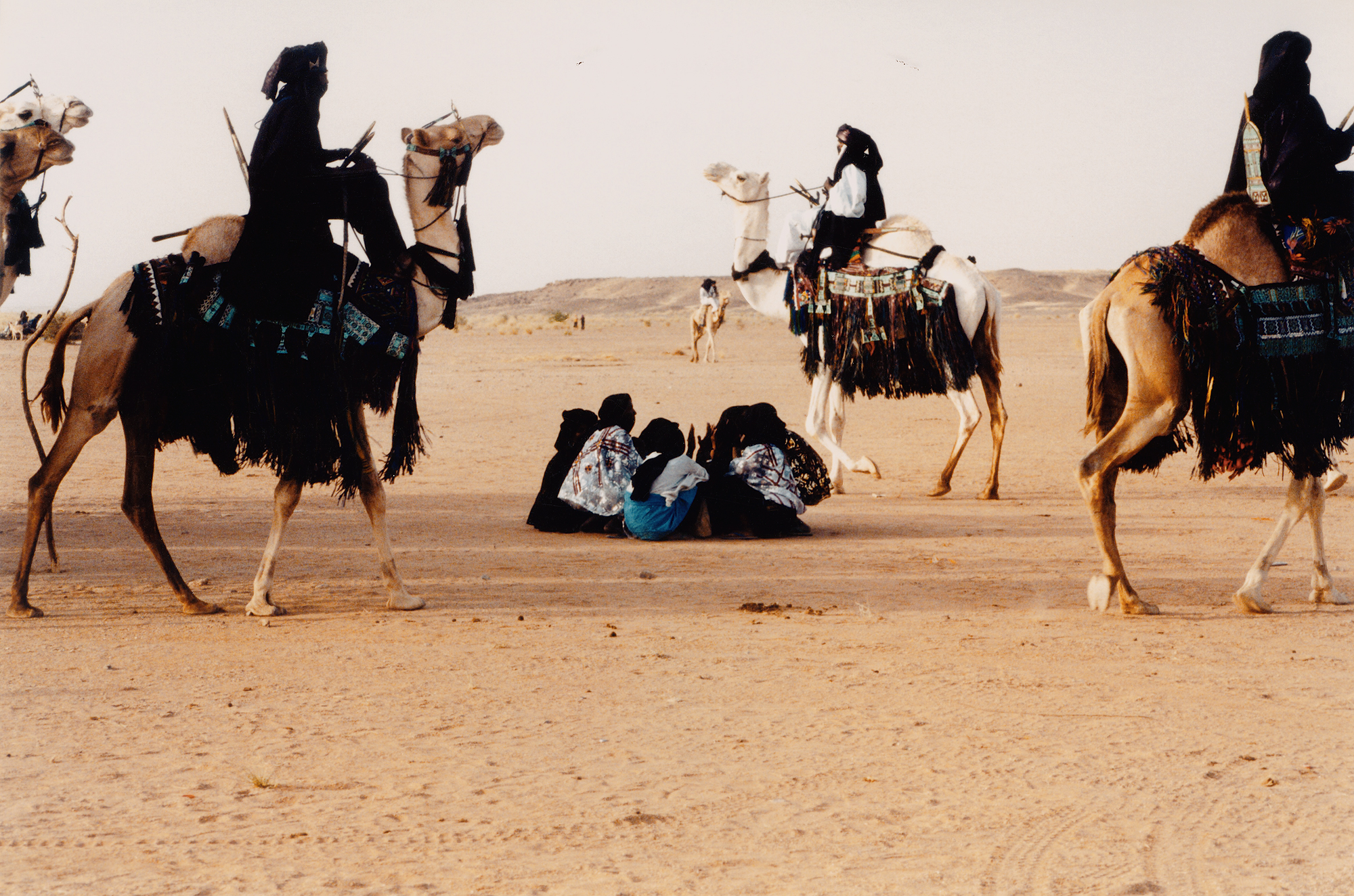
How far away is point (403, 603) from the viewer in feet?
23.4

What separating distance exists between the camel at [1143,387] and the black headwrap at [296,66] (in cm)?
434

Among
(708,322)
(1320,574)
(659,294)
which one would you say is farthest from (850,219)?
(659,294)

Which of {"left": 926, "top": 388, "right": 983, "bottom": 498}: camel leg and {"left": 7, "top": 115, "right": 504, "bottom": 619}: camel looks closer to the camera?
{"left": 7, "top": 115, "right": 504, "bottom": 619}: camel

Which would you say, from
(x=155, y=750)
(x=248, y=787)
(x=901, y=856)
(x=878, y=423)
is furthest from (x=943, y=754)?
(x=878, y=423)

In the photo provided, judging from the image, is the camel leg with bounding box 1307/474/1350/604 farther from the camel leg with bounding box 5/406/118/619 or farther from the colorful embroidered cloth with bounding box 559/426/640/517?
the camel leg with bounding box 5/406/118/619

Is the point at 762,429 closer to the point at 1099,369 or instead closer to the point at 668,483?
the point at 668,483

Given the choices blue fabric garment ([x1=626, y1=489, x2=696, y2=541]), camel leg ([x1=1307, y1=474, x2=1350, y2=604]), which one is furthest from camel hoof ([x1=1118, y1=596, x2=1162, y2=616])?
blue fabric garment ([x1=626, y1=489, x2=696, y2=541])

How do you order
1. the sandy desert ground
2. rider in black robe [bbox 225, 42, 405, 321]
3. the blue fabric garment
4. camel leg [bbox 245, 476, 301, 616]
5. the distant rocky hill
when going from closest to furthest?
the sandy desert ground, rider in black robe [bbox 225, 42, 405, 321], camel leg [bbox 245, 476, 301, 616], the blue fabric garment, the distant rocky hill

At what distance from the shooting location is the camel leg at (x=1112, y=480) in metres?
6.75

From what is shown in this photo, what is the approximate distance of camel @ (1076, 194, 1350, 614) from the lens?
266 inches

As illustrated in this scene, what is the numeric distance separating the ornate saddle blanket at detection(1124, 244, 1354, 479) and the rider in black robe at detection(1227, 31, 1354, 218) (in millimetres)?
444

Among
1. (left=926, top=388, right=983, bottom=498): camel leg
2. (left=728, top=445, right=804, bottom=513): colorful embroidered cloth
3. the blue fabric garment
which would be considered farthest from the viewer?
(left=926, top=388, right=983, bottom=498): camel leg

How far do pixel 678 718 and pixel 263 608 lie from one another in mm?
2840

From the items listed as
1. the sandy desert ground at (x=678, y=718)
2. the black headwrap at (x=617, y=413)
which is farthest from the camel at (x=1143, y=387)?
the black headwrap at (x=617, y=413)
